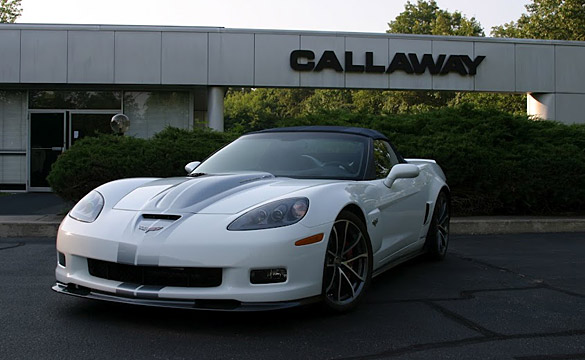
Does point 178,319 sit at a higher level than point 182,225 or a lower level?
lower

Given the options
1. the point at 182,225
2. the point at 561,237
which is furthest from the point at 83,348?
the point at 561,237

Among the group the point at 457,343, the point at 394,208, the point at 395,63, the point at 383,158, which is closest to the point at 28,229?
the point at 383,158

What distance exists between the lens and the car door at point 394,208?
4.11m

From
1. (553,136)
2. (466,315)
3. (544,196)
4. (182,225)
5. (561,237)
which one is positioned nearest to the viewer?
(182,225)

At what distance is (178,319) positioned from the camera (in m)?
3.28

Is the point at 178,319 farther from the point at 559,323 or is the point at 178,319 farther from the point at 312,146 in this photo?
the point at 559,323

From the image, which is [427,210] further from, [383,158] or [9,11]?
[9,11]

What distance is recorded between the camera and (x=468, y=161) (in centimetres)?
837

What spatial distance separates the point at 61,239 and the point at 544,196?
754 centimetres

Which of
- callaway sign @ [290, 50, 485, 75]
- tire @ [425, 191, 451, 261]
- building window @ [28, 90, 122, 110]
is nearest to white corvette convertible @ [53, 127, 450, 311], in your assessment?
tire @ [425, 191, 451, 261]

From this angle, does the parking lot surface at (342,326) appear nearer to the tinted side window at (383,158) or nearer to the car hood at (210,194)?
the car hood at (210,194)

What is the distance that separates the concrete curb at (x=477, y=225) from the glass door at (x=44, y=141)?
7718 millimetres

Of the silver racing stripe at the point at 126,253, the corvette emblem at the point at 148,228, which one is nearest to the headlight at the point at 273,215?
the corvette emblem at the point at 148,228

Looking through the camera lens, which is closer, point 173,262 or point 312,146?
point 173,262
